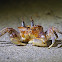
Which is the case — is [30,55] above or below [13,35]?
below

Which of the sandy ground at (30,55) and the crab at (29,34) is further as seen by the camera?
the crab at (29,34)

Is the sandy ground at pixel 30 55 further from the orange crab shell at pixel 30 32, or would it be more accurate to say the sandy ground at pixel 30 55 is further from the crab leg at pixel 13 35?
the orange crab shell at pixel 30 32

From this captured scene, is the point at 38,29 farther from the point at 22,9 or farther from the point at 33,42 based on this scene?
the point at 22,9

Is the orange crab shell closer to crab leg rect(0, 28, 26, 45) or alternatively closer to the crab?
the crab

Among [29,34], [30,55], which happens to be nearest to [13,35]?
[29,34]

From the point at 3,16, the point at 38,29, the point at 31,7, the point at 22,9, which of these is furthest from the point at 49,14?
the point at 38,29

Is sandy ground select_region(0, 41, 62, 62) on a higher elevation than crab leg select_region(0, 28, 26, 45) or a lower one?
lower

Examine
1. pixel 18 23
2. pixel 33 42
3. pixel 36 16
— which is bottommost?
pixel 33 42

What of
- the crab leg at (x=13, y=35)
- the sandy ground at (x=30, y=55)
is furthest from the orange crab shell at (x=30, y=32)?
the sandy ground at (x=30, y=55)

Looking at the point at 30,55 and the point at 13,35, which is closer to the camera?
the point at 30,55

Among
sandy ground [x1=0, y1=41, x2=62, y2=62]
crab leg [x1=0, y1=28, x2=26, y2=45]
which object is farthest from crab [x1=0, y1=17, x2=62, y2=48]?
sandy ground [x1=0, y1=41, x2=62, y2=62]

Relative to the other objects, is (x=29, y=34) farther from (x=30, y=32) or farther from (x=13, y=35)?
(x=13, y=35)
